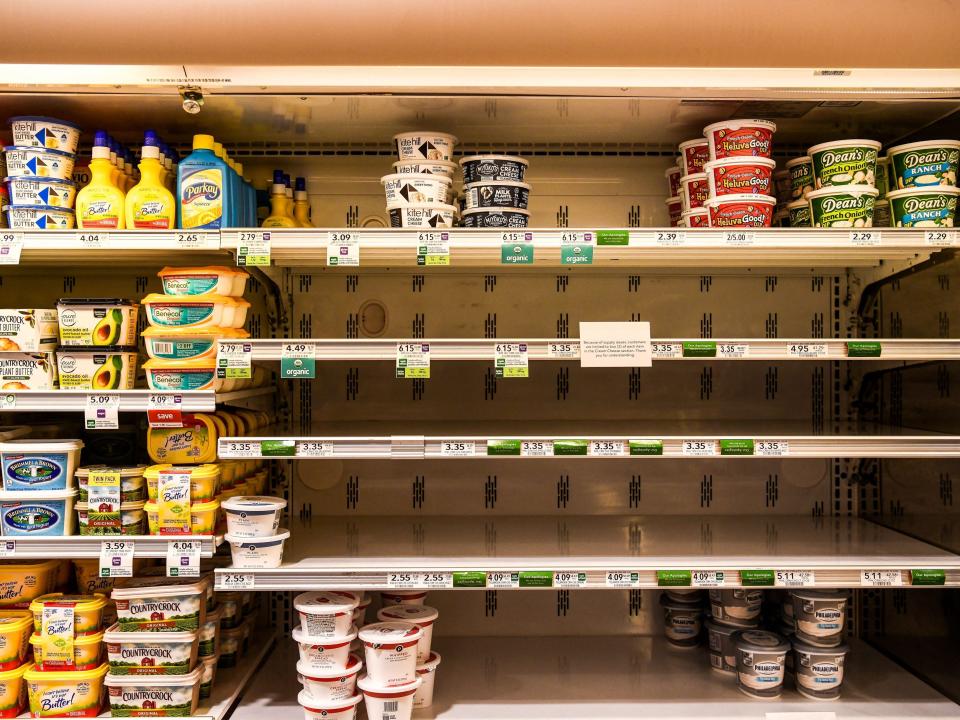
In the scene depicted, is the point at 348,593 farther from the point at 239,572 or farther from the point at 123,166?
the point at 123,166

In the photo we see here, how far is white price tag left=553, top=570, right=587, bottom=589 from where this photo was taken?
1.83 meters

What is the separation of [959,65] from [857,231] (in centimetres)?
57

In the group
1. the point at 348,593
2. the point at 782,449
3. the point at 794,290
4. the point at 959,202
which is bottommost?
the point at 348,593

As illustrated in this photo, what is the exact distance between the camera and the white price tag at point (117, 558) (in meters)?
1.80

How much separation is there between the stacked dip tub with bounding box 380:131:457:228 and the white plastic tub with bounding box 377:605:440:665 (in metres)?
1.10

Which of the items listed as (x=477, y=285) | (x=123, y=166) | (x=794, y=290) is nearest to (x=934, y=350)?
(x=794, y=290)

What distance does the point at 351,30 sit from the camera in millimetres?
1864

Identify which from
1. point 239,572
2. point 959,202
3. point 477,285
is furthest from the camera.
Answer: point 477,285

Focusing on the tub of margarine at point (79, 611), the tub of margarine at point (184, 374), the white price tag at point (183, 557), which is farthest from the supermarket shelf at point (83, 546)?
the tub of margarine at point (184, 374)

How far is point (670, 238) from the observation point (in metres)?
1.84

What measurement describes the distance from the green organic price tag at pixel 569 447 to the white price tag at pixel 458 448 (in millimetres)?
219

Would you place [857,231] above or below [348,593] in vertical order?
above

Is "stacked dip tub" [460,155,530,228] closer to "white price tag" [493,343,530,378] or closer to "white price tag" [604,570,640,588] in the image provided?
"white price tag" [493,343,530,378]

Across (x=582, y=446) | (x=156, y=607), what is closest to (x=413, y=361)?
(x=582, y=446)
